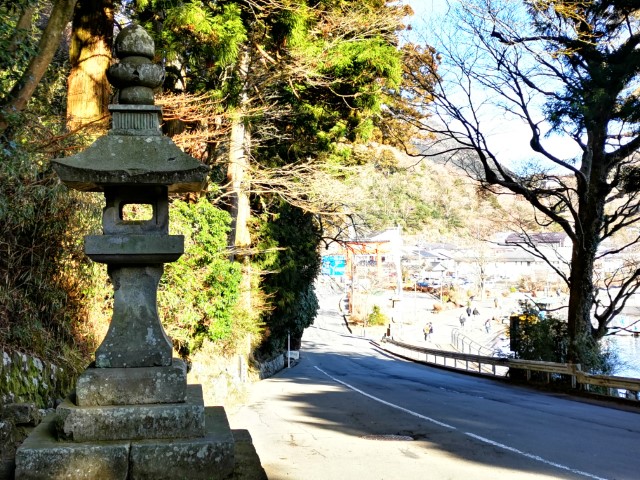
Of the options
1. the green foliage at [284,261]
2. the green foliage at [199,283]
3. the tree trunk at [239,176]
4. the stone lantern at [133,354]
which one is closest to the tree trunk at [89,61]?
the green foliage at [199,283]

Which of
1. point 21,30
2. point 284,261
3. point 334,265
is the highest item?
point 21,30

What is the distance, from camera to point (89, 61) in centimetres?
1207

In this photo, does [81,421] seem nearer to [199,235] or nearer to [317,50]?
[199,235]

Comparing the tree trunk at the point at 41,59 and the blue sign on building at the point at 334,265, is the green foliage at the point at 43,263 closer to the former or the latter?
the tree trunk at the point at 41,59

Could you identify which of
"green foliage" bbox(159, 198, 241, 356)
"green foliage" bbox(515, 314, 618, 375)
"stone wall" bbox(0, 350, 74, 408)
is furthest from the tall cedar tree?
"green foliage" bbox(515, 314, 618, 375)

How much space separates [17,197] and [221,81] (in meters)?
7.74

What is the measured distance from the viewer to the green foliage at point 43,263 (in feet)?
26.5

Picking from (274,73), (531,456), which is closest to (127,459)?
(531,456)

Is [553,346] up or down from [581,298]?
down

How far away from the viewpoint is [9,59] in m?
8.22

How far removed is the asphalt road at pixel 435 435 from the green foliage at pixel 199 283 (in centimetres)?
210

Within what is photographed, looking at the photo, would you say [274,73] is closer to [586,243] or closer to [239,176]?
[239,176]

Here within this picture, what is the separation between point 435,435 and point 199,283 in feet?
21.5

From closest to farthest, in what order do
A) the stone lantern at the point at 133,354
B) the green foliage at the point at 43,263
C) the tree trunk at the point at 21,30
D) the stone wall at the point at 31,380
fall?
1. the stone lantern at the point at 133,354
2. the stone wall at the point at 31,380
3. the green foliage at the point at 43,263
4. the tree trunk at the point at 21,30
